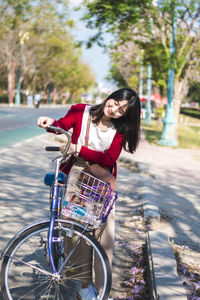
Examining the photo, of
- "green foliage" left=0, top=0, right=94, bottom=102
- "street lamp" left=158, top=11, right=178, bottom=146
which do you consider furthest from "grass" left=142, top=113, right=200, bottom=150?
"green foliage" left=0, top=0, right=94, bottom=102

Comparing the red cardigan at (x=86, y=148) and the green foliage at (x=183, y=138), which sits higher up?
the red cardigan at (x=86, y=148)

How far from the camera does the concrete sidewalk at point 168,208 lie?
12.4 ft

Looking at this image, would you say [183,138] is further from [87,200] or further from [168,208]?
[87,200]

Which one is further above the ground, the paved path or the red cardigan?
the red cardigan

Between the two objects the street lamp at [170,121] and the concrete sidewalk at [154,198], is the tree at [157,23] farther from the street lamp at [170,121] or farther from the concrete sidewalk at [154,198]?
the concrete sidewalk at [154,198]

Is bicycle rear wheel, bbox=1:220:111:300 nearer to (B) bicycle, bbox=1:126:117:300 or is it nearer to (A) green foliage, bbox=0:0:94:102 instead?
(B) bicycle, bbox=1:126:117:300

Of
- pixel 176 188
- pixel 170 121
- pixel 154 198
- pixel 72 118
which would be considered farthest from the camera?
pixel 170 121

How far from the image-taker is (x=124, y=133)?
134 inches

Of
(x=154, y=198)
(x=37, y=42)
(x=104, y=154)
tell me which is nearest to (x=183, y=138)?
(x=154, y=198)

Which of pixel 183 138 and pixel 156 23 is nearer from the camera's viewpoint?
pixel 156 23

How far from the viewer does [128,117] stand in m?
3.38

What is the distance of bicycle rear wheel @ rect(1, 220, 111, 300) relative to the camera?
302 centimetres

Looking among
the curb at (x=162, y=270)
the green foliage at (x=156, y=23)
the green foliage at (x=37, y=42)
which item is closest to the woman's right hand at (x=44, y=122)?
the curb at (x=162, y=270)

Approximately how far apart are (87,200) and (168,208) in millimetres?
4312
